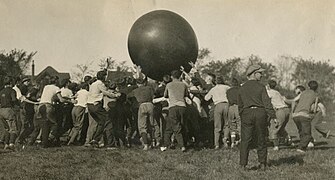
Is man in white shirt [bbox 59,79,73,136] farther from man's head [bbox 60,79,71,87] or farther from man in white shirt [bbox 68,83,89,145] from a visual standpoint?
man in white shirt [bbox 68,83,89,145]

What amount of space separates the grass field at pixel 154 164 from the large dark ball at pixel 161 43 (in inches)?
145

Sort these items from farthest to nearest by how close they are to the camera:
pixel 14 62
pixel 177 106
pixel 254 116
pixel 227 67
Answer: pixel 227 67 < pixel 14 62 < pixel 177 106 < pixel 254 116

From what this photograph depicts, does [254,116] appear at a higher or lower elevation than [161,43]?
lower

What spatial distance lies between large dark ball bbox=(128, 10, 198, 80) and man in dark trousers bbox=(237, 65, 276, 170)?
5422mm

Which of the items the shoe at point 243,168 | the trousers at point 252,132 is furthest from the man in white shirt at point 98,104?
the shoe at point 243,168

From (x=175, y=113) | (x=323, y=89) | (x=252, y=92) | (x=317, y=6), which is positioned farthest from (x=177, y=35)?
(x=323, y=89)

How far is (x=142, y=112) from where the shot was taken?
37.0 ft

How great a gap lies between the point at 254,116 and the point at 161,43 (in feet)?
19.4

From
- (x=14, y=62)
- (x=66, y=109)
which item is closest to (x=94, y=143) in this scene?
(x=66, y=109)

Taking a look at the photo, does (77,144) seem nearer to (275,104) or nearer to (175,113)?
(175,113)

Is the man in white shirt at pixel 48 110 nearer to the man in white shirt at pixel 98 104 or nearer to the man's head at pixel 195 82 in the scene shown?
the man in white shirt at pixel 98 104

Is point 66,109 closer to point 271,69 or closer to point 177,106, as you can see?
point 177,106

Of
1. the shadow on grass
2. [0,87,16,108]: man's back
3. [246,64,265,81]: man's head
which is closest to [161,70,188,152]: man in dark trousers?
the shadow on grass

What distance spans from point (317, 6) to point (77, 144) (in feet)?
23.6
